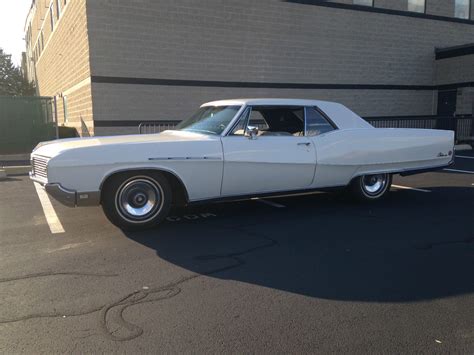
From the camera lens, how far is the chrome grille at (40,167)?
5223mm

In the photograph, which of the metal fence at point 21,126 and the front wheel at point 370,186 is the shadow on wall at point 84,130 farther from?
the front wheel at point 370,186

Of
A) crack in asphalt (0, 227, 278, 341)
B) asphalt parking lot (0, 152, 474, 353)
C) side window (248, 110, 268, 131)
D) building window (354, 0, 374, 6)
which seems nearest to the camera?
asphalt parking lot (0, 152, 474, 353)

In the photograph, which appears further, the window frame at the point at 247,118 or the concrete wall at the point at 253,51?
the concrete wall at the point at 253,51

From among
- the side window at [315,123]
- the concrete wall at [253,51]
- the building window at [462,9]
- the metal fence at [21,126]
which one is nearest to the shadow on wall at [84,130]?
the metal fence at [21,126]

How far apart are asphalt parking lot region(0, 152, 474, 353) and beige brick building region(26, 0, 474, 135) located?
8.30 m

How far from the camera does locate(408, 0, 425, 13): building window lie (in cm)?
1925

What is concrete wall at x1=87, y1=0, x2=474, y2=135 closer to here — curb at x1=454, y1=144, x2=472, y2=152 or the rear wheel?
curb at x1=454, y1=144, x2=472, y2=152

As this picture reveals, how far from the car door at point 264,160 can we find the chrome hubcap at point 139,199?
894 millimetres


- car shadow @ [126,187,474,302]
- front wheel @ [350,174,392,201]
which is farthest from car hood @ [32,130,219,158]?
front wheel @ [350,174,392,201]

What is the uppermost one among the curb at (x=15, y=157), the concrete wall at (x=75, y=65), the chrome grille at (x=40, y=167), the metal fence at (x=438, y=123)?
the concrete wall at (x=75, y=65)

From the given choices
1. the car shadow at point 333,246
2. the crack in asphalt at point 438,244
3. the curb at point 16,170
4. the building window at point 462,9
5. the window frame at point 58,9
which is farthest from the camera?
the building window at point 462,9

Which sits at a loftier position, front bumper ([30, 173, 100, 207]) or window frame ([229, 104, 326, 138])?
window frame ([229, 104, 326, 138])

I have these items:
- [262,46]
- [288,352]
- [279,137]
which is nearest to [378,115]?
[262,46]

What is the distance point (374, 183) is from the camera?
7324 millimetres
